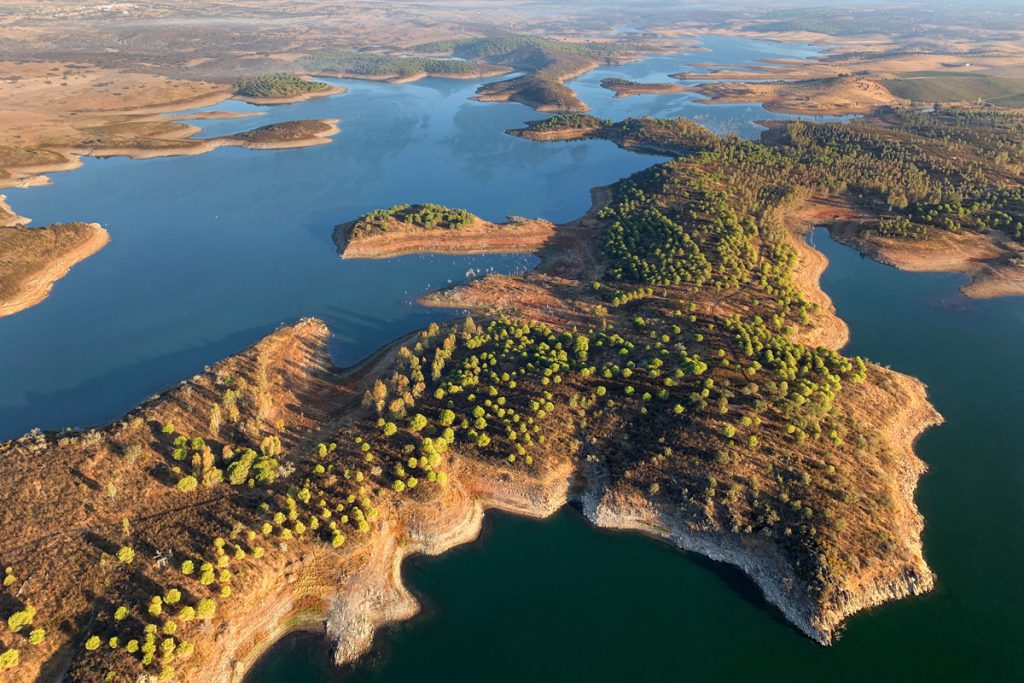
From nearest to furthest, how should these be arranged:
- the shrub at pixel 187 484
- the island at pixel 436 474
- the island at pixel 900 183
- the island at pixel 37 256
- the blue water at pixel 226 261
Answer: the island at pixel 436 474 < the shrub at pixel 187 484 < the blue water at pixel 226 261 < the island at pixel 37 256 < the island at pixel 900 183

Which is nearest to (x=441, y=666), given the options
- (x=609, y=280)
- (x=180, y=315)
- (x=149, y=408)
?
(x=149, y=408)

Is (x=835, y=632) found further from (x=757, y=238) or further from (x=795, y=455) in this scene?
(x=757, y=238)

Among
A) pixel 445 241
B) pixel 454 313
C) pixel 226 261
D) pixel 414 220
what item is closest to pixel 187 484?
pixel 454 313

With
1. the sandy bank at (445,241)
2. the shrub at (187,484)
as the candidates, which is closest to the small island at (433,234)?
the sandy bank at (445,241)

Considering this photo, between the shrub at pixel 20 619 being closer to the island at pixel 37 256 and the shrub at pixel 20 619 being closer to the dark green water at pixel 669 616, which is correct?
the dark green water at pixel 669 616

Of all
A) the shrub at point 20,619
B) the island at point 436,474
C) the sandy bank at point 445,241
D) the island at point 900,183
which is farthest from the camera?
the sandy bank at point 445,241
